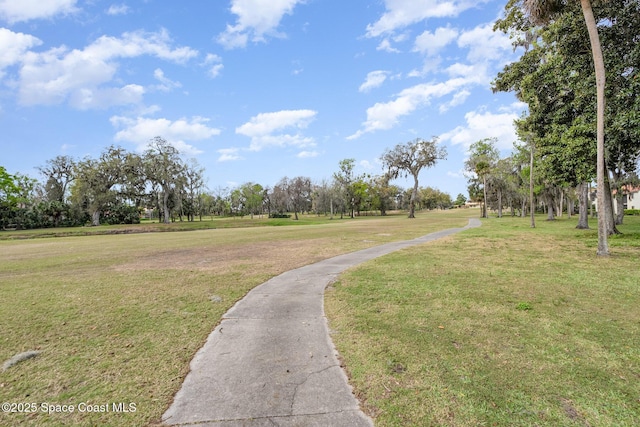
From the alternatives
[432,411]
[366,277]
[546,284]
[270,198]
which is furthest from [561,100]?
[270,198]

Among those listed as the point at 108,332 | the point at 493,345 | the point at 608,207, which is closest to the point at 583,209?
the point at 608,207

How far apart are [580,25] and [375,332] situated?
53.5ft

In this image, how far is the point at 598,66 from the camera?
9680 millimetres

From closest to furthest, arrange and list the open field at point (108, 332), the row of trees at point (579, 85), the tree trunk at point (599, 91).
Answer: the open field at point (108, 332) < the tree trunk at point (599, 91) < the row of trees at point (579, 85)

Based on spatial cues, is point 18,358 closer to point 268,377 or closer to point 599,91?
point 268,377

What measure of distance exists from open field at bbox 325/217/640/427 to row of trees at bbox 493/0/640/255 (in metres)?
6.13

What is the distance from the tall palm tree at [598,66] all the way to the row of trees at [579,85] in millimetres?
34

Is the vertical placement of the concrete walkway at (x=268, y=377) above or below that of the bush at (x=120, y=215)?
below

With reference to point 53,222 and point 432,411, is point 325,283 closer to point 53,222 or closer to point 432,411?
point 432,411

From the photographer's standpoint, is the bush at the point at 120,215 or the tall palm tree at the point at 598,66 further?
the bush at the point at 120,215

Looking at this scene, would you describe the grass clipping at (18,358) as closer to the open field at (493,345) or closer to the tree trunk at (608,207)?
the open field at (493,345)

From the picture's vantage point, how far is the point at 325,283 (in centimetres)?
746

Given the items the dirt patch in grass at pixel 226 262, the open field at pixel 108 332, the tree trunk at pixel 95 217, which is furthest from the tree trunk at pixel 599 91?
the tree trunk at pixel 95 217

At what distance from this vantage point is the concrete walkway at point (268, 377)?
2637 millimetres
